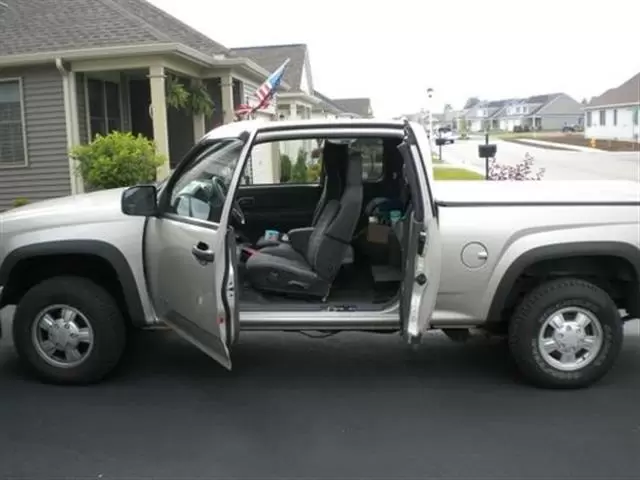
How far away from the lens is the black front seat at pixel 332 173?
5.78 m

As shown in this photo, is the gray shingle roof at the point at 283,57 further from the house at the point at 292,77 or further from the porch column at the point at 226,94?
the porch column at the point at 226,94

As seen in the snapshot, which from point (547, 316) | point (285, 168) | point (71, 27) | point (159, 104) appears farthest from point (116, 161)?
point (285, 168)

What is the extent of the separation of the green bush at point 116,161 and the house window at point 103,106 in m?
2.51

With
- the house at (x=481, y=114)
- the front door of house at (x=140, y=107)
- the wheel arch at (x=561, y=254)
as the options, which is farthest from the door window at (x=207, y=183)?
the house at (x=481, y=114)

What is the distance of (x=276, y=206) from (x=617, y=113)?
6379cm

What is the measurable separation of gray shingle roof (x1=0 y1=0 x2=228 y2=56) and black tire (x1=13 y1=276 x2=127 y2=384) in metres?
9.47

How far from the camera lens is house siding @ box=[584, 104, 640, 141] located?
6134 centimetres

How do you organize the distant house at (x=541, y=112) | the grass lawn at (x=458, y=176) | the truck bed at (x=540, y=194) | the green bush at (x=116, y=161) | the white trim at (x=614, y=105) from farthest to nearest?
the distant house at (x=541, y=112) < the white trim at (x=614, y=105) < the grass lawn at (x=458, y=176) < the green bush at (x=116, y=161) < the truck bed at (x=540, y=194)

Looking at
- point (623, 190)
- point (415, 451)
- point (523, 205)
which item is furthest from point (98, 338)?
point (623, 190)

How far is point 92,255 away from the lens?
5.05 metres

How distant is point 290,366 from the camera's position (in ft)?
18.6

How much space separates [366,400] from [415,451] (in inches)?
32.6

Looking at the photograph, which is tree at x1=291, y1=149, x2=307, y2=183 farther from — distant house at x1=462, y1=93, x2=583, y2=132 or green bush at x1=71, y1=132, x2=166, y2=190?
distant house at x1=462, y1=93, x2=583, y2=132

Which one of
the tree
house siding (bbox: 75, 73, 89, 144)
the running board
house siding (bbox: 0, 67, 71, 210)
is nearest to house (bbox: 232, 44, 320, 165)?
the tree
